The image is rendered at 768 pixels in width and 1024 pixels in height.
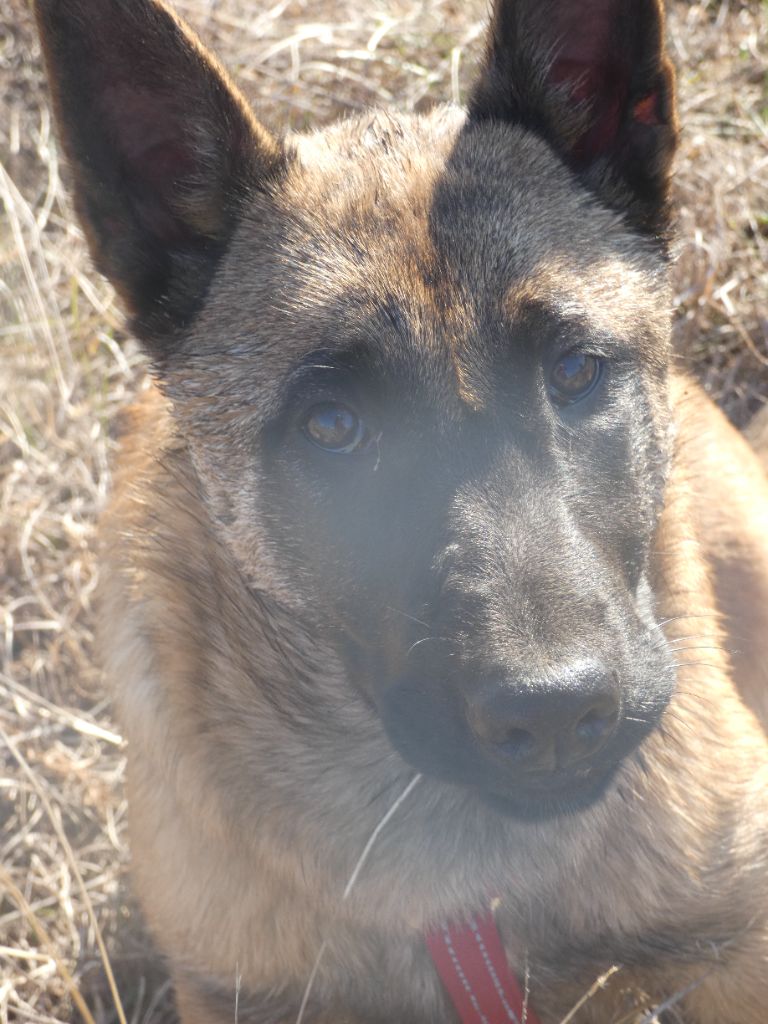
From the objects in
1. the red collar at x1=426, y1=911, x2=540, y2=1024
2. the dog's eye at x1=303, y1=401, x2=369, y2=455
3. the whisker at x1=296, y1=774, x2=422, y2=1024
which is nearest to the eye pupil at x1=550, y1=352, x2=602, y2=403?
the dog's eye at x1=303, y1=401, x2=369, y2=455

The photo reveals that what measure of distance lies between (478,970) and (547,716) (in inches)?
40.6

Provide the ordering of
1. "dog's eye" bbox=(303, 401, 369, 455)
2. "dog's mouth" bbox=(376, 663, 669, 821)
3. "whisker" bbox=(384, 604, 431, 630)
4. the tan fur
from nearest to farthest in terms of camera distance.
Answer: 1. "dog's mouth" bbox=(376, 663, 669, 821)
2. "whisker" bbox=(384, 604, 431, 630)
3. "dog's eye" bbox=(303, 401, 369, 455)
4. the tan fur

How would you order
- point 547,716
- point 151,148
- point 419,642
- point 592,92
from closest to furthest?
point 547,716, point 419,642, point 151,148, point 592,92

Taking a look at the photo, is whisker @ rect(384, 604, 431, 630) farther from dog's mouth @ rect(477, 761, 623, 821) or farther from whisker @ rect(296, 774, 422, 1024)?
whisker @ rect(296, 774, 422, 1024)

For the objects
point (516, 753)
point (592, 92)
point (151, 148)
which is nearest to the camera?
point (516, 753)

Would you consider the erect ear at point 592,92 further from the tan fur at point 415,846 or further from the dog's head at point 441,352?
the tan fur at point 415,846

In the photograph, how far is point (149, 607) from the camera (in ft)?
9.71

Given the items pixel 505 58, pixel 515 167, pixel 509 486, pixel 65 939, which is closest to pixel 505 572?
pixel 509 486

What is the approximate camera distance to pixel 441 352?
8.03 feet

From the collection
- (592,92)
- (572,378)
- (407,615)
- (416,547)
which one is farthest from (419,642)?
(592,92)

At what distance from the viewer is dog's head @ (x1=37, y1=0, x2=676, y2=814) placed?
91.6 inches

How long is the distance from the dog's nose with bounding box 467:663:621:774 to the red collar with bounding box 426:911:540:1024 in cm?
75

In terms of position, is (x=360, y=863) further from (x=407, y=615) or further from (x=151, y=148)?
(x=151, y=148)

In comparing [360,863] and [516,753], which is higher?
[516,753]
